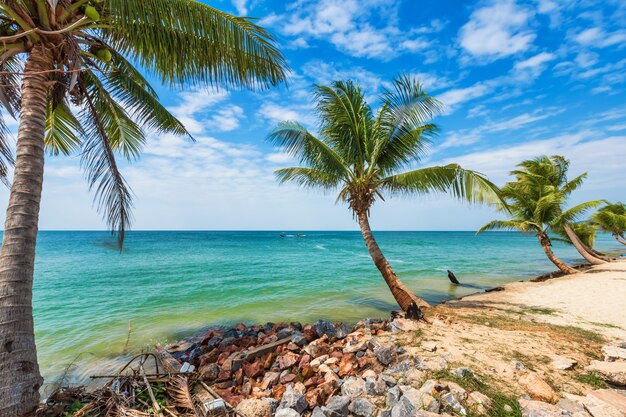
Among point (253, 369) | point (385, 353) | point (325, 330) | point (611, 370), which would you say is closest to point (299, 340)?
point (325, 330)

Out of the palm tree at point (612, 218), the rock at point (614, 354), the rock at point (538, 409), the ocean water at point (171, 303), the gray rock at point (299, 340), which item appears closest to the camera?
the rock at point (538, 409)

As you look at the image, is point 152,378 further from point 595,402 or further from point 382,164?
point 382,164

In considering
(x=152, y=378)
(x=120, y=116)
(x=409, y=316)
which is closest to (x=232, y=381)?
(x=152, y=378)

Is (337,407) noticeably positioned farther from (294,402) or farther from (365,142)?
(365,142)

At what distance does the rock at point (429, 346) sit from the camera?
424cm

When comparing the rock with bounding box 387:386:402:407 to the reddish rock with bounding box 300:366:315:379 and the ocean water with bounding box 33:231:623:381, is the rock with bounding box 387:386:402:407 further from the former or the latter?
the ocean water with bounding box 33:231:623:381

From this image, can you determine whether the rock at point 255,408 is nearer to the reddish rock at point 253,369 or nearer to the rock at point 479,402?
the reddish rock at point 253,369

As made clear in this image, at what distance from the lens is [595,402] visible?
9.27ft

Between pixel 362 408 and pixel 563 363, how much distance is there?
309 centimetres

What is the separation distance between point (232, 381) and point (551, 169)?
22.9m

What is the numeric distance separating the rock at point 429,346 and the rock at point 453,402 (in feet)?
4.13

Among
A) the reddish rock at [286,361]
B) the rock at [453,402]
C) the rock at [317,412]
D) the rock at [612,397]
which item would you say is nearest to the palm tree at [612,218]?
the rock at [612,397]

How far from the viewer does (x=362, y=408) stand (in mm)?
2984

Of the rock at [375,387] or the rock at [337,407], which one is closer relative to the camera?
the rock at [337,407]
